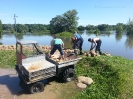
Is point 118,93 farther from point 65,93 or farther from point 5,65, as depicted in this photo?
point 5,65

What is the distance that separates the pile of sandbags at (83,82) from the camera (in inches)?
279

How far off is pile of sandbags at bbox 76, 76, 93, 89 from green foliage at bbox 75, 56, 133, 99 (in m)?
0.25

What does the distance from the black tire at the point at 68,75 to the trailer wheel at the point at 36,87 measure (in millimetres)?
1286

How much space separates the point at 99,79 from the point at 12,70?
229 inches

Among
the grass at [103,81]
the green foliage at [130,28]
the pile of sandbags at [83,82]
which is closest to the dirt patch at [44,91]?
the grass at [103,81]

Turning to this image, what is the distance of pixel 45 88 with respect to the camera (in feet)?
23.0

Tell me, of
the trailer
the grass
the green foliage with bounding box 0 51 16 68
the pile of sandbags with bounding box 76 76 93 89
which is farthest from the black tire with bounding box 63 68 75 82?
the green foliage with bounding box 0 51 16 68

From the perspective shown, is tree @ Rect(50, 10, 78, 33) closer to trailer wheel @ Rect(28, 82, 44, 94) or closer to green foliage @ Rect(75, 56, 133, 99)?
green foliage @ Rect(75, 56, 133, 99)

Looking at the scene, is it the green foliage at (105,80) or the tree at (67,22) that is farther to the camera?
the tree at (67,22)

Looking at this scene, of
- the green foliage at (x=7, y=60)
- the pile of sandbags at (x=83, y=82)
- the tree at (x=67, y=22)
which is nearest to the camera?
the pile of sandbags at (x=83, y=82)

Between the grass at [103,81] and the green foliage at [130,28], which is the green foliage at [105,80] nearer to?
the grass at [103,81]

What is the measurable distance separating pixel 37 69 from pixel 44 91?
3.92 feet

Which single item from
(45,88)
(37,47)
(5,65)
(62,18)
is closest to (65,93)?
(45,88)

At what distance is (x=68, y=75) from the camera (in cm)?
742
